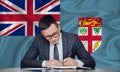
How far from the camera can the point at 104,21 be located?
3281 mm

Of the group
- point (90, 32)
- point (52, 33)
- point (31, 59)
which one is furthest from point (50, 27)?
point (90, 32)

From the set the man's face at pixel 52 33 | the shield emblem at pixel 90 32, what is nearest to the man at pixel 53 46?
the man's face at pixel 52 33

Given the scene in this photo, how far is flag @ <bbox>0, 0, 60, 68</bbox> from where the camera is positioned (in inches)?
132

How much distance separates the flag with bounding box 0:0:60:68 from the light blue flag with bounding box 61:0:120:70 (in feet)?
0.45

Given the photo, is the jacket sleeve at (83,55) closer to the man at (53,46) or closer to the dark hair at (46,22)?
the man at (53,46)

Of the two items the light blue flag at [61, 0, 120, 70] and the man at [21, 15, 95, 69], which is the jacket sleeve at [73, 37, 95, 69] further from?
the light blue flag at [61, 0, 120, 70]

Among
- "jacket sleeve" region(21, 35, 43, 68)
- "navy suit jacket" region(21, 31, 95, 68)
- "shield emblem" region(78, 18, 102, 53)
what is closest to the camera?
"jacket sleeve" region(21, 35, 43, 68)

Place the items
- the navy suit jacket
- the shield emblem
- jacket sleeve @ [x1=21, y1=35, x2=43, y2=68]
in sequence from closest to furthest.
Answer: jacket sleeve @ [x1=21, y1=35, x2=43, y2=68]
the navy suit jacket
the shield emblem

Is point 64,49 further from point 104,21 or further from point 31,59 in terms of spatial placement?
point 104,21

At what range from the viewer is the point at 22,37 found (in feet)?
11.0

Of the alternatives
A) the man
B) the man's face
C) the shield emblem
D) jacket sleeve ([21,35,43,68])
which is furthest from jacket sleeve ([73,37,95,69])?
the shield emblem

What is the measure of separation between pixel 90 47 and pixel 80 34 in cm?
18

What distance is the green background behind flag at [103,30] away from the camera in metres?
3.28

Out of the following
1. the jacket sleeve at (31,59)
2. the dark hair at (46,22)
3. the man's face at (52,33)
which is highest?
the dark hair at (46,22)
